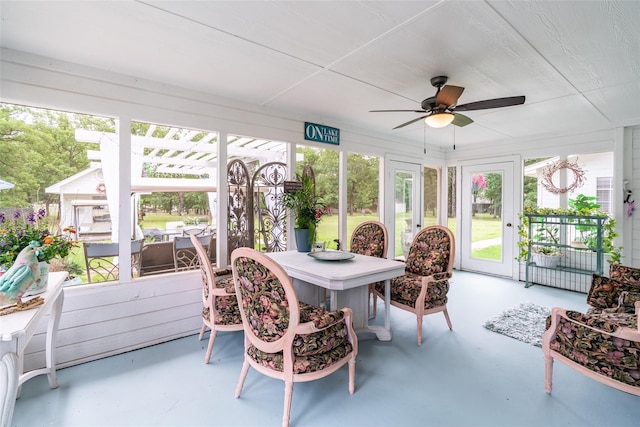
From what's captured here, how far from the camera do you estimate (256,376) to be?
88.8 inches

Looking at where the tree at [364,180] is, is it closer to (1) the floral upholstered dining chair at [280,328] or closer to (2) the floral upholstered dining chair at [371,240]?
(2) the floral upholstered dining chair at [371,240]

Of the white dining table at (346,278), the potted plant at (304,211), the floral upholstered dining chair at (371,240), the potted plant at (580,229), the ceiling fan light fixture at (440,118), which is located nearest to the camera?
the white dining table at (346,278)

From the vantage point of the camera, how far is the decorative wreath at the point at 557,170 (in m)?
4.43

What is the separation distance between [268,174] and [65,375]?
264 cm

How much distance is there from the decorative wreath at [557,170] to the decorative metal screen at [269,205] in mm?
4252

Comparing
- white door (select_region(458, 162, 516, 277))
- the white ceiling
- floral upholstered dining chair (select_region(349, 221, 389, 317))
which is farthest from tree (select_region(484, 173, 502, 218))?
floral upholstered dining chair (select_region(349, 221, 389, 317))

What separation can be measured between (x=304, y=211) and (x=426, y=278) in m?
1.47

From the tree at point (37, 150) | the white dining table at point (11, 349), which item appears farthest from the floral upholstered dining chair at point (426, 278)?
the tree at point (37, 150)

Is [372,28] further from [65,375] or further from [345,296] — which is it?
[65,375]

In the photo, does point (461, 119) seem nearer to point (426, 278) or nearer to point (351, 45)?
point (351, 45)

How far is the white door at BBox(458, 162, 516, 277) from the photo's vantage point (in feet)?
16.9

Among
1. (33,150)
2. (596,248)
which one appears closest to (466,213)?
(596,248)

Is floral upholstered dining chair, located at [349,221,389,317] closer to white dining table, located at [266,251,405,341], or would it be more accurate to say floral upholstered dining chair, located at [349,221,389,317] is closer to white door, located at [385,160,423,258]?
white dining table, located at [266,251,405,341]

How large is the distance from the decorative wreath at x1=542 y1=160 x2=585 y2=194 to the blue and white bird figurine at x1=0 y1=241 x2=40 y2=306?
245 inches
